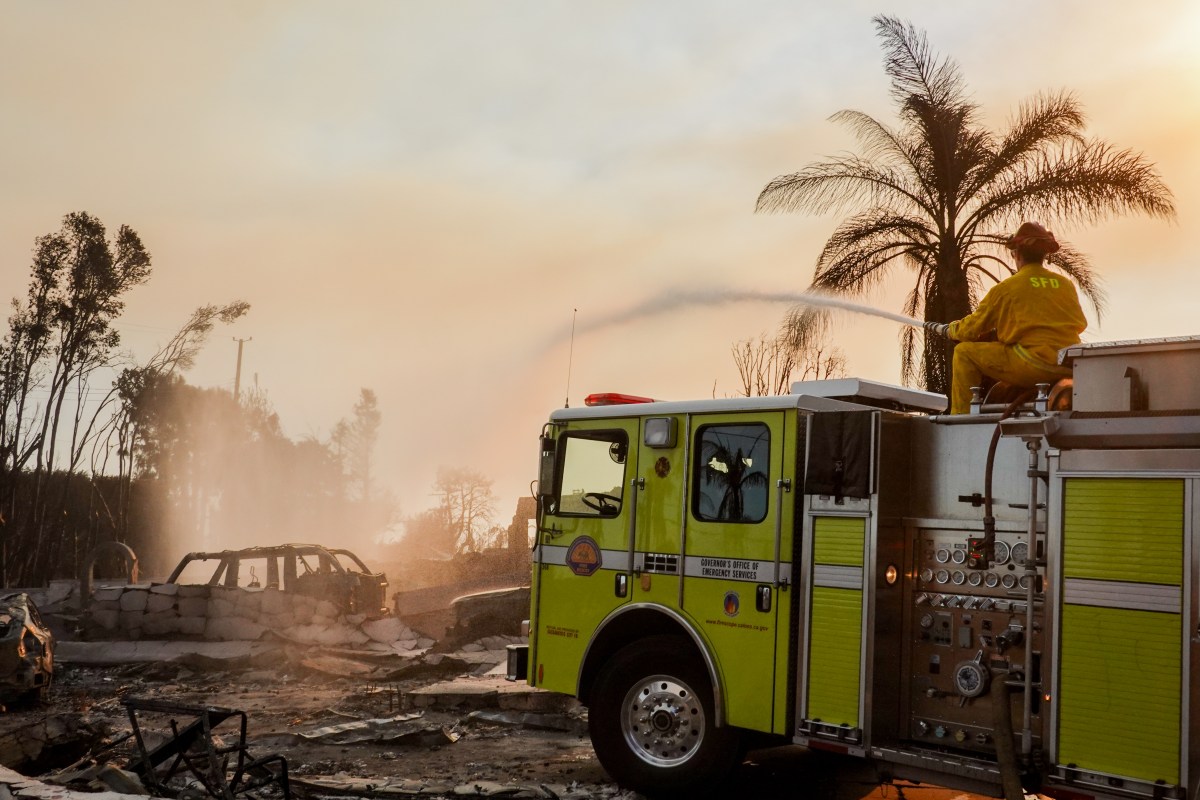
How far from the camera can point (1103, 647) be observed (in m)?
5.39

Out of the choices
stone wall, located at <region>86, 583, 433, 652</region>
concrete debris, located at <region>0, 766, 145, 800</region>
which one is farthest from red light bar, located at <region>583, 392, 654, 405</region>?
stone wall, located at <region>86, 583, 433, 652</region>

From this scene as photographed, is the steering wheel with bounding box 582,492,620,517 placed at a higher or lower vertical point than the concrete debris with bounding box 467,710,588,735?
higher

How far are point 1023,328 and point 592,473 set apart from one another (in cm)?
318

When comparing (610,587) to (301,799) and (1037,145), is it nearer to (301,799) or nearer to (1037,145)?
(301,799)

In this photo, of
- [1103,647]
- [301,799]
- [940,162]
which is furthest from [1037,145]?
[301,799]

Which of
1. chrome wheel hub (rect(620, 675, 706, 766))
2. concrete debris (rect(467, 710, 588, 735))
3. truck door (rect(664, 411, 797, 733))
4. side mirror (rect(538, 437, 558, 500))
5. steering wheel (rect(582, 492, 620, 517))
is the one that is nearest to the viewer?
A: truck door (rect(664, 411, 797, 733))

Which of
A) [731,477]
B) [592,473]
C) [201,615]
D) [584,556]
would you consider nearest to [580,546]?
[584,556]

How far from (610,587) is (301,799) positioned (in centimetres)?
246

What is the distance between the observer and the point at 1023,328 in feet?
21.6

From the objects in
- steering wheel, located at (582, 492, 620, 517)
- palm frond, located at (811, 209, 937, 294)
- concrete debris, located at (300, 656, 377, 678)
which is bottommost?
concrete debris, located at (300, 656, 377, 678)

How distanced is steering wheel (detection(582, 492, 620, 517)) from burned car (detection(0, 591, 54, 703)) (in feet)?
20.0

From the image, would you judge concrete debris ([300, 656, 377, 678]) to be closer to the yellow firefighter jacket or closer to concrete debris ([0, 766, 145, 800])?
concrete debris ([0, 766, 145, 800])

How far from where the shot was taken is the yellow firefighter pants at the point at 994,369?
6.39m

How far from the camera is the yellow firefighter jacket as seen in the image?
6.56m
